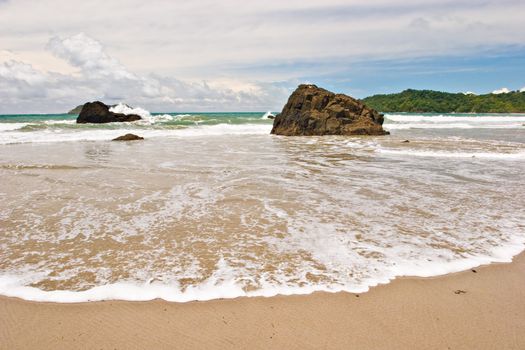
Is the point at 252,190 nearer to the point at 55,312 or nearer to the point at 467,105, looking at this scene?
the point at 55,312

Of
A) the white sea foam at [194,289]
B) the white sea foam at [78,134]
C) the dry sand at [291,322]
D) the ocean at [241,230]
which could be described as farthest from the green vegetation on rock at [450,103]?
the dry sand at [291,322]

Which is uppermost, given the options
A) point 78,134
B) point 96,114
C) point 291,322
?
point 96,114

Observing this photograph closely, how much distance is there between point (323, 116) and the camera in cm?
2666

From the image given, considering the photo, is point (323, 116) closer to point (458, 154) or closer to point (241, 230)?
point (458, 154)

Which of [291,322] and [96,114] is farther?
[96,114]

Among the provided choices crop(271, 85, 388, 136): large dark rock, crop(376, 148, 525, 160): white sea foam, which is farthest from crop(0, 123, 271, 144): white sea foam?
crop(376, 148, 525, 160): white sea foam

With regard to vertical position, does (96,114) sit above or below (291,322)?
above

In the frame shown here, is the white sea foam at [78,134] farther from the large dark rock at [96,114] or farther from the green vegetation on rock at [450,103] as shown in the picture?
the green vegetation on rock at [450,103]

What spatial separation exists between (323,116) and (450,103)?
108 meters

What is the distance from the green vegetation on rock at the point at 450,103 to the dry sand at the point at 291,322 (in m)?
118

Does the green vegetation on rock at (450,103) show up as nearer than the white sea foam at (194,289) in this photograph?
No

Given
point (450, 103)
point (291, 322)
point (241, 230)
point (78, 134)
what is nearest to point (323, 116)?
point (78, 134)

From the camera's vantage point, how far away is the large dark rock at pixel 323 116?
2631 centimetres

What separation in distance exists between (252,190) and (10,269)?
4.40m
